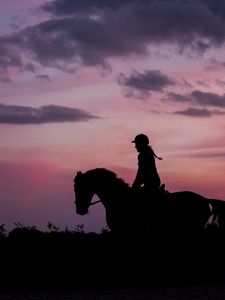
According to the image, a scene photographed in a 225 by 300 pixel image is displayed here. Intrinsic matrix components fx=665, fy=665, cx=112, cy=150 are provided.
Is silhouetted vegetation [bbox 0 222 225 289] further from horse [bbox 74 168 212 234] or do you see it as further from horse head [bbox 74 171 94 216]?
horse head [bbox 74 171 94 216]

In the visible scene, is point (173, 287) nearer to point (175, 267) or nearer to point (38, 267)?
Result: point (175, 267)

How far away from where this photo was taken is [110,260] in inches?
671

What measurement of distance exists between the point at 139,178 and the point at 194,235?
2.21 m

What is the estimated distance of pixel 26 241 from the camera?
17.3 metres

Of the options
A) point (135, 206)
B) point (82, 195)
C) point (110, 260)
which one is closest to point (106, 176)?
point (82, 195)

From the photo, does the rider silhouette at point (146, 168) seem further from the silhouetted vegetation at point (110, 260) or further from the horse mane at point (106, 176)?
the silhouetted vegetation at point (110, 260)

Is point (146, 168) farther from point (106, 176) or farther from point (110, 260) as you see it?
point (110, 260)

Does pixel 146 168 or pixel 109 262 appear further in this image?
pixel 109 262

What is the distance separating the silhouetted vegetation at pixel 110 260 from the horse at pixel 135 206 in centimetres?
31

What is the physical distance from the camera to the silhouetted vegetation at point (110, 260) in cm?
1683

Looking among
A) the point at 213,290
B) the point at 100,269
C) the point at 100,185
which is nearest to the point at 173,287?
the point at 213,290

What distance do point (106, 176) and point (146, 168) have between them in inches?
46.6

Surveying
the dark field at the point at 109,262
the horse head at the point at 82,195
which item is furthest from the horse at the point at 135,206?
the dark field at the point at 109,262

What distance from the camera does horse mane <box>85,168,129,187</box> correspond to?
16969 millimetres
